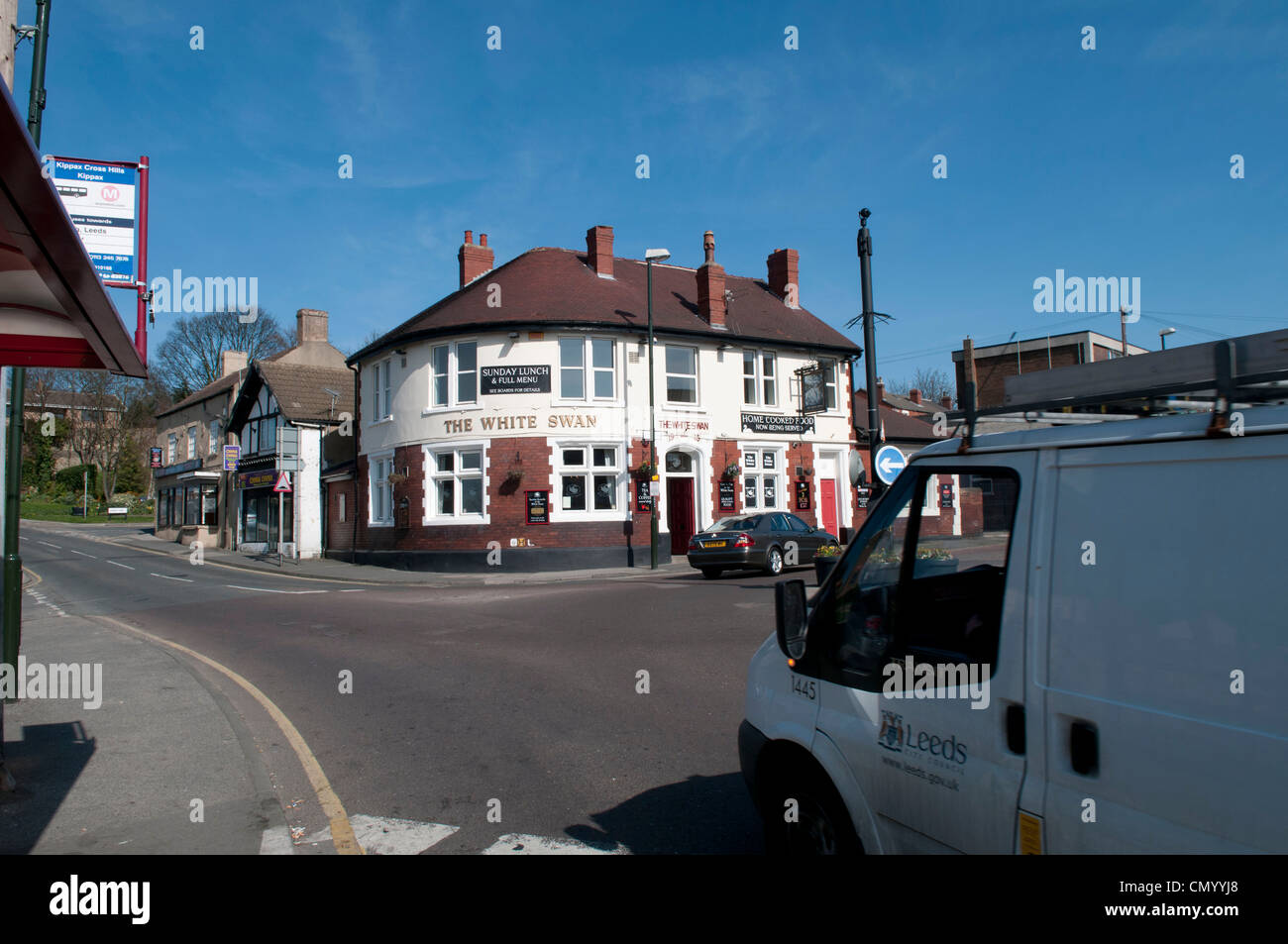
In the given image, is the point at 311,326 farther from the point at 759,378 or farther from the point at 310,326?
the point at 759,378

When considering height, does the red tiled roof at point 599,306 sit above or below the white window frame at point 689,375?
above

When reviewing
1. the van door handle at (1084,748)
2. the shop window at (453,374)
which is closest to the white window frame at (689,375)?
the shop window at (453,374)

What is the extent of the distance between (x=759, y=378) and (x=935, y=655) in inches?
981

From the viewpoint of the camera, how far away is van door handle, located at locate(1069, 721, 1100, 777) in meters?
2.33

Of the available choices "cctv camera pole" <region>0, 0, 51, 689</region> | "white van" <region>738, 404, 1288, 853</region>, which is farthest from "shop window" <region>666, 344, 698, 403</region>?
"white van" <region>738, 404, 1288, 853</region>

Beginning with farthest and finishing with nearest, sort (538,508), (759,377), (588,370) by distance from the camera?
(759,377) → (588,370) → (538,508)

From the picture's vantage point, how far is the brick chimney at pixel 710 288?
27.1 metres

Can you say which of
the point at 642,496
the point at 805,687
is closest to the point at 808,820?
the point at 805,687

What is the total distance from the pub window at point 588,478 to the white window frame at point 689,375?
8.12 ft

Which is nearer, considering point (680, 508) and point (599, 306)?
point (599, 306)

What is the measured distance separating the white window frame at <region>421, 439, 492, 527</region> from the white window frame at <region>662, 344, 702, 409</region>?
5828mm

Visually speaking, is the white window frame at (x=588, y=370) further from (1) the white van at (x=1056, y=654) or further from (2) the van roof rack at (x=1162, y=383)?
(2) the van roof rack at (x=1162, y=383)

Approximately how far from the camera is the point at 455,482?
81.9 feet
